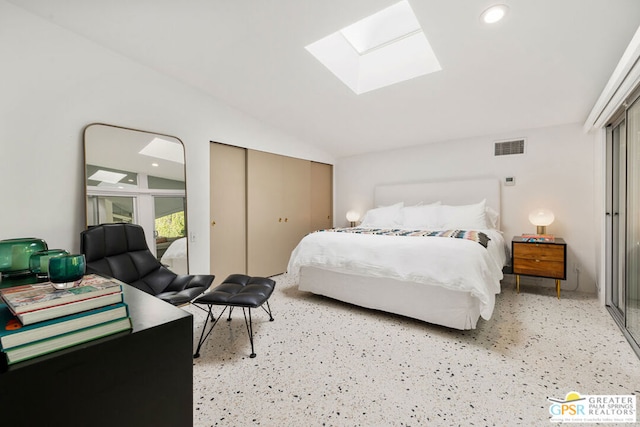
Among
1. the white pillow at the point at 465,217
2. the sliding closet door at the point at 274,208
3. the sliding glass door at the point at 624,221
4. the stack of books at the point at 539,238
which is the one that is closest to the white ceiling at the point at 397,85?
the sliding glass door at the point at 624,221

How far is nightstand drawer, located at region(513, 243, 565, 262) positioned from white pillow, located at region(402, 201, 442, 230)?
878 mm

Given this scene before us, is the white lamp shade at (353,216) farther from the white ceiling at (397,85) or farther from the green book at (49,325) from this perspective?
the green book at (49,325)

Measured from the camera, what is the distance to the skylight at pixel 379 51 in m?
2.57

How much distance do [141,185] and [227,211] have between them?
3.49ft

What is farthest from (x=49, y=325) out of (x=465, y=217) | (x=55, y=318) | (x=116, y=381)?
(x=465, y=217)

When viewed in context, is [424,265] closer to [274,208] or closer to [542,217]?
[542,217]

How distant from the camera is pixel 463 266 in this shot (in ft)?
6.85

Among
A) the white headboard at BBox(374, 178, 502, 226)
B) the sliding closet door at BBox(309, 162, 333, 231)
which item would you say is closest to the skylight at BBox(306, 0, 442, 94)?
the white headboard at BBox(374, 178, 502, 226)

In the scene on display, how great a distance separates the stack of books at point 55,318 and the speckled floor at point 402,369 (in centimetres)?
107

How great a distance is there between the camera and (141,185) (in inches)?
100

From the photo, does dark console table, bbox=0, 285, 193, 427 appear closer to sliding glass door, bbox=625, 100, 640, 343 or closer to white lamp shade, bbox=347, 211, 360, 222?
sliding glass door, bbox=625, 100, 640, 343

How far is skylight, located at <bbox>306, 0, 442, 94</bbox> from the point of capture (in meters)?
2.57

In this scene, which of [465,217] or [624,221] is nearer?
[624,221]

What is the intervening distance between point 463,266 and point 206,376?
1.96m
